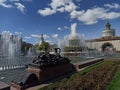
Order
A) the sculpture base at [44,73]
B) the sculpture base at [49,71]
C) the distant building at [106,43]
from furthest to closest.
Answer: the distant building at [106,43] < the sculpture base at [49,71] < the sculpture base at [44,73]

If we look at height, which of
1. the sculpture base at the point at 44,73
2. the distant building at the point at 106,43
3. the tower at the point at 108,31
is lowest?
the sculpture base at the point at 44,73

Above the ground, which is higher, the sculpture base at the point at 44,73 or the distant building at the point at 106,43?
the distant building at the point at 106,43

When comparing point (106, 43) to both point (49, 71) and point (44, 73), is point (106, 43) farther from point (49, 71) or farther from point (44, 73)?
point (44, 73)

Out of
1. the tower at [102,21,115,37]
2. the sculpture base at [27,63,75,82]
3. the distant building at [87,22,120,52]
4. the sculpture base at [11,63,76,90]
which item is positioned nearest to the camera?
the sculpture base at [11,63,76,90]

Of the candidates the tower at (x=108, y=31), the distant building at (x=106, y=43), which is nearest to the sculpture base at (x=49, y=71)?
the distant building at (x=106, y=43)

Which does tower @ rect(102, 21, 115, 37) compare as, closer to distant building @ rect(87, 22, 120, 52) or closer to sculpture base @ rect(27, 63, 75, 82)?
distant building @ rect(87, 22, 120, 52)

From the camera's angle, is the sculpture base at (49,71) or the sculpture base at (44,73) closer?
the sculpture base at (44,73)

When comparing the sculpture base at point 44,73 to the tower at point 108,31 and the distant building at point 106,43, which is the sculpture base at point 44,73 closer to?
the distant building at point 106,43

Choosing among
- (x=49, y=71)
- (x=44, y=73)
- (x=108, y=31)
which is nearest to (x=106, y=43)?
(x=108, y=31)

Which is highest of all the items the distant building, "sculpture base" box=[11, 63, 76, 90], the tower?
the tower

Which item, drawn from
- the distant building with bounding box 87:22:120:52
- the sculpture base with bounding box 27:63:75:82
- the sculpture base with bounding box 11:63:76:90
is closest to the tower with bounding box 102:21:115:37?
the distant building with bounding box 87:22:120:52

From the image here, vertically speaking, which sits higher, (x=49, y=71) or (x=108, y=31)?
(x=108, y=31)

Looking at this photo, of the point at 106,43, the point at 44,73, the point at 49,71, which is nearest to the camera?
the point at 44,73

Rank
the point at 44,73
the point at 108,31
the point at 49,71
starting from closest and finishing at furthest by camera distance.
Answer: the point at 44,73
the point at 49,71
the point at 108,31
